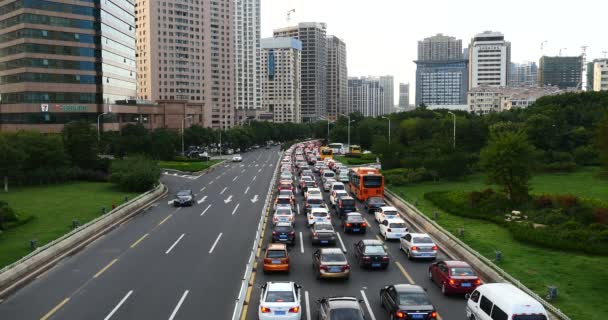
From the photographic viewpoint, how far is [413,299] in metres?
18.2

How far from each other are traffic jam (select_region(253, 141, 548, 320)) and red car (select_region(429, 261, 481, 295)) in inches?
1.5

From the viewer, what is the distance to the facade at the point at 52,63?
8362 cm

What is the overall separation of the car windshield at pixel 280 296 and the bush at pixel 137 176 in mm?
36296

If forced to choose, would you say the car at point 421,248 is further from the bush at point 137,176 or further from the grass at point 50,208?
the bush at point 137,176

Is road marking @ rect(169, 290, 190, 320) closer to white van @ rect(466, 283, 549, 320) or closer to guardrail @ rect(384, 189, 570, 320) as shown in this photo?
white van @ rect(466, 283, 549, 320)

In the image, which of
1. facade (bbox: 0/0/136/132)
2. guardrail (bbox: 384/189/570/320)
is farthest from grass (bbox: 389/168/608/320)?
facade (bbox: 0/0/136/132)

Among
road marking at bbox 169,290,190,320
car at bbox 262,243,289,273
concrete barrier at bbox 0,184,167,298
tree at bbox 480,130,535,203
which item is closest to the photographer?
road marking at bbox 169,290,190,320

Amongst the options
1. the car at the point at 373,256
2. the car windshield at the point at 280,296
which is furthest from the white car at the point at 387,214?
the car windshield at the point at 280,296

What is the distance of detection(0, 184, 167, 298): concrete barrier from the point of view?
78.6ft

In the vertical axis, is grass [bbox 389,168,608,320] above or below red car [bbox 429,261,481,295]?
below

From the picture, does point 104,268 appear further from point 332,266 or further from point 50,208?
point 50,208

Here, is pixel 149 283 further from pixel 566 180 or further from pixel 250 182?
pixel 566 180

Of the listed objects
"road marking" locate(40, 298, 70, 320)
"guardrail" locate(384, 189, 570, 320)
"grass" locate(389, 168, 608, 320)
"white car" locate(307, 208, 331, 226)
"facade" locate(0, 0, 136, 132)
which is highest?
"facade" locate(0, 0, 136, 132)

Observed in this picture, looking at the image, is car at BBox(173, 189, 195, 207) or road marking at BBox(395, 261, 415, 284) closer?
road marking at BBox(395, 261, 415, 284)
